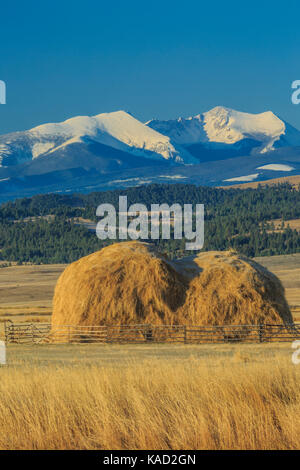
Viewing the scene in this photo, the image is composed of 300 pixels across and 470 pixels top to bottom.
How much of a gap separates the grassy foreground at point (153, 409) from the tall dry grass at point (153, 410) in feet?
0.06

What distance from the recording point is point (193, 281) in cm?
3275

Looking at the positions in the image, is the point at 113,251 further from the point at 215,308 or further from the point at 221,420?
the point at 221,420

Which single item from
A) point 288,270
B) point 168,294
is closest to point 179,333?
point 168,294

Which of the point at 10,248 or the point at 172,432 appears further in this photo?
the point at 10,248

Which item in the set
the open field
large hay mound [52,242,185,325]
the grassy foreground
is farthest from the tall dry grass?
the open field

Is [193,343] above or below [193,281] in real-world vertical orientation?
below

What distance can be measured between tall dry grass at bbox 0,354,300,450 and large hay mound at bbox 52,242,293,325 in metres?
13.8

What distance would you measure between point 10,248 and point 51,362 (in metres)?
137

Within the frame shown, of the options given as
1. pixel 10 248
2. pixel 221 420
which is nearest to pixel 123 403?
pixel 221 420

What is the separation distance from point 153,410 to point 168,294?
15811 millimetres

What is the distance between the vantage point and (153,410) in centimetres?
1656

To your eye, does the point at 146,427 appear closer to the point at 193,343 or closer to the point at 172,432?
the point at 172,432
